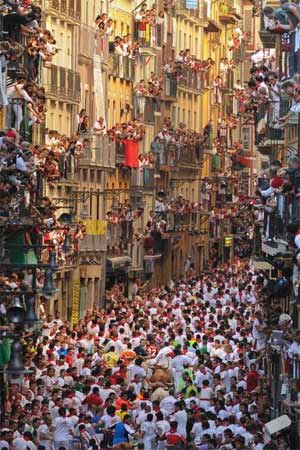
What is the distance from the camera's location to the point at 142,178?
94.2 m

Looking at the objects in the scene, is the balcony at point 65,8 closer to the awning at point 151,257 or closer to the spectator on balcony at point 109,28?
the spectator on balcony at point 109,28

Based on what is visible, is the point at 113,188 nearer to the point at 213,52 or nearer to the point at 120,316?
the point at 120,316

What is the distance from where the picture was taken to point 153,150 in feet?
323

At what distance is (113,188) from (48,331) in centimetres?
3108

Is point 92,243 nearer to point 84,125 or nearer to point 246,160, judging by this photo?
point 84,125

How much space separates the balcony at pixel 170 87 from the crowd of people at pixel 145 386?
39081 mm

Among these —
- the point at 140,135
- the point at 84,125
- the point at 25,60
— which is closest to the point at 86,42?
the point at 84,125

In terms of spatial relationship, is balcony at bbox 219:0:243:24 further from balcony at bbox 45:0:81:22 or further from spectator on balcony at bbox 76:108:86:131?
spectator on balcony at bbox 76:108:86:131

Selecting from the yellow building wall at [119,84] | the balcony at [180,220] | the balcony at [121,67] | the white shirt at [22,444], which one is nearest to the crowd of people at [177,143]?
the balcony at [180,220]

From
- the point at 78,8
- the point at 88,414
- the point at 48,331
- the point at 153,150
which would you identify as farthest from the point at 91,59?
the point at 88,414

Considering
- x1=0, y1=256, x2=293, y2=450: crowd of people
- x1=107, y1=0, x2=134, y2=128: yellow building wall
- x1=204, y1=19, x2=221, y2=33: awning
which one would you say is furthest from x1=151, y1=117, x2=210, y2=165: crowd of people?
x1=0, y1=256, x2=293, y2=450: crowd of people

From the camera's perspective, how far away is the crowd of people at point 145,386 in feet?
129

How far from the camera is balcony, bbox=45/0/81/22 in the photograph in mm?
73375

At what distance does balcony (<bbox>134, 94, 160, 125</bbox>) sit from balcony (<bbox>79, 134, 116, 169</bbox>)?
31.9ft
